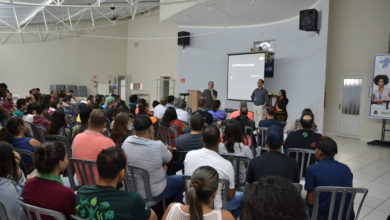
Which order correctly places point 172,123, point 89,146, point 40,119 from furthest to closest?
1. point 40,119
2. point 172,123
3. point 89,146

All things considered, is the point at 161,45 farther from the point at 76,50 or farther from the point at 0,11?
the point at 0,11

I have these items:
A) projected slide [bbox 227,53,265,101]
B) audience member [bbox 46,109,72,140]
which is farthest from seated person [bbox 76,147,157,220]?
projected slide [bbox 227,53,265,101]

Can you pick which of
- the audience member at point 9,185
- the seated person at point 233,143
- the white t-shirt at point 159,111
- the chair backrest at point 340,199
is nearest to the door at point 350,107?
the white t-shirt at point 159,111

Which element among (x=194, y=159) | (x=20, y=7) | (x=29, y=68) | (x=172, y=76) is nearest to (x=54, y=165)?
(x=194, y=159)

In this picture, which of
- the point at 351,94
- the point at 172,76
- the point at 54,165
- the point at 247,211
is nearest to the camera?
the point at 247,211

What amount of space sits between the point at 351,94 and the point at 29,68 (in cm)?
1401

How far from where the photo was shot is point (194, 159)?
2.53 meters

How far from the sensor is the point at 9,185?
1.91 meters

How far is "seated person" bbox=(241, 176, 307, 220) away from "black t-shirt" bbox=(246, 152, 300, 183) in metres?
1.40

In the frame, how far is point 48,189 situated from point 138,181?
→ 0.94m

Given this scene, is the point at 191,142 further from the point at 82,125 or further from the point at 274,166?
the point at 82,125

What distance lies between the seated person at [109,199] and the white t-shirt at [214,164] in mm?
749

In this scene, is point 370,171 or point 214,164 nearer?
point 214,164

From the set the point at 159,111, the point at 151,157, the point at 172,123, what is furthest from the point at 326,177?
the point at 159,111
